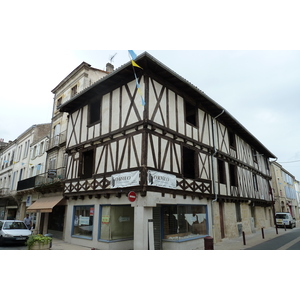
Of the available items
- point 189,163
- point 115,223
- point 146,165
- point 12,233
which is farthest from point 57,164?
point 146,165

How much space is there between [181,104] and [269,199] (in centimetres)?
1522

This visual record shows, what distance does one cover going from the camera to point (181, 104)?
1030 cm

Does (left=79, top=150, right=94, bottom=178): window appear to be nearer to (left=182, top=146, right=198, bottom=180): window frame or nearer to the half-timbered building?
the half-timbered building

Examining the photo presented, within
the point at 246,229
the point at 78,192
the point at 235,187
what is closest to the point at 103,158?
the point at 78,192

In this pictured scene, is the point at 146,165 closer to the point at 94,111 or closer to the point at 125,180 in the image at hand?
the point at 125,180

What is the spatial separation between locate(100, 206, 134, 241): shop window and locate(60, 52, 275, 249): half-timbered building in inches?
1.5

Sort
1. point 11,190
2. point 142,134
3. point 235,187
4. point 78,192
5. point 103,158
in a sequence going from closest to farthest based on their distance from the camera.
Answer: point 142,134, point 103,158, point 78,192, point 235,187, point 11,190

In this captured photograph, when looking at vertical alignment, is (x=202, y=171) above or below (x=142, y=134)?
below

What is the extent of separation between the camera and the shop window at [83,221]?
32.7 ft

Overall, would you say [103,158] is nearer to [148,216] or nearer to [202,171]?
[148,216]

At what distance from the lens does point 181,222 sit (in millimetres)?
9102

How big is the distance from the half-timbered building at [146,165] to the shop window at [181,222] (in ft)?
0.13

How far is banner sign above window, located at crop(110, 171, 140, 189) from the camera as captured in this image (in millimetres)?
7922

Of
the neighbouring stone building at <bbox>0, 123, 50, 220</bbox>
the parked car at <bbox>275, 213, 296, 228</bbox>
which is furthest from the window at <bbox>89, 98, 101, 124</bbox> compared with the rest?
the parked car at <bbox>275, 213, 296, 228</bbox>
